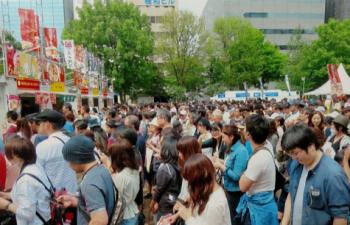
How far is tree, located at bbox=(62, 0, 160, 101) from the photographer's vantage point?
32.6 meters

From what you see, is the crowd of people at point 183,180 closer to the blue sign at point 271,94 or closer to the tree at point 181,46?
the blue sign at point 271,94

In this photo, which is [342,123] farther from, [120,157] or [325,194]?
[120,157]

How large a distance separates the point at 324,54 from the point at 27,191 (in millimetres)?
39515

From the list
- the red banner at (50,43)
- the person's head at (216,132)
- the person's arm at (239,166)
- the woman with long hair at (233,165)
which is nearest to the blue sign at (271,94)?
the red banner at (50,43)

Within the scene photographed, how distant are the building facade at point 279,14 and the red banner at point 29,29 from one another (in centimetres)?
5267

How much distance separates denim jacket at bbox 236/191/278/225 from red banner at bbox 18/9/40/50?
13031mm

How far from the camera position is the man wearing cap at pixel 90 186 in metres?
2.42

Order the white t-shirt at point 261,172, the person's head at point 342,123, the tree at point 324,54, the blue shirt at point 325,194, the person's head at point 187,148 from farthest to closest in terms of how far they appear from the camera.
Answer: the tree at point 324,54 → the person's head at point 342,123 → the person's head at point 187,148 → the white t-shirt at point 261,172 → the blue shirt at point 325,194

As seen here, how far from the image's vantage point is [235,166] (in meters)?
3.71

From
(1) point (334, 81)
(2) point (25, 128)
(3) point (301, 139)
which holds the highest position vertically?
(1) point (334, 81)

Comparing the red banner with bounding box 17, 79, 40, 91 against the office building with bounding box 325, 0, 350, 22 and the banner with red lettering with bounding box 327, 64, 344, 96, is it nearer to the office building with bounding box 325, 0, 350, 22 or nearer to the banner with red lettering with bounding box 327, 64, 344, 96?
the banner with red lettering with bounding box 327, 64, 344, 96

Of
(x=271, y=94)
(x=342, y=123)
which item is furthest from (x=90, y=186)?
(x=271, y=94)

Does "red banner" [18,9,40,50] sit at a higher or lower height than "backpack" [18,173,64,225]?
higher

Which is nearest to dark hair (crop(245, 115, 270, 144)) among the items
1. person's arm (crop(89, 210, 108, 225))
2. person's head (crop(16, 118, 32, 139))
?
person's arm (crop(89, 210, 108, 225))
